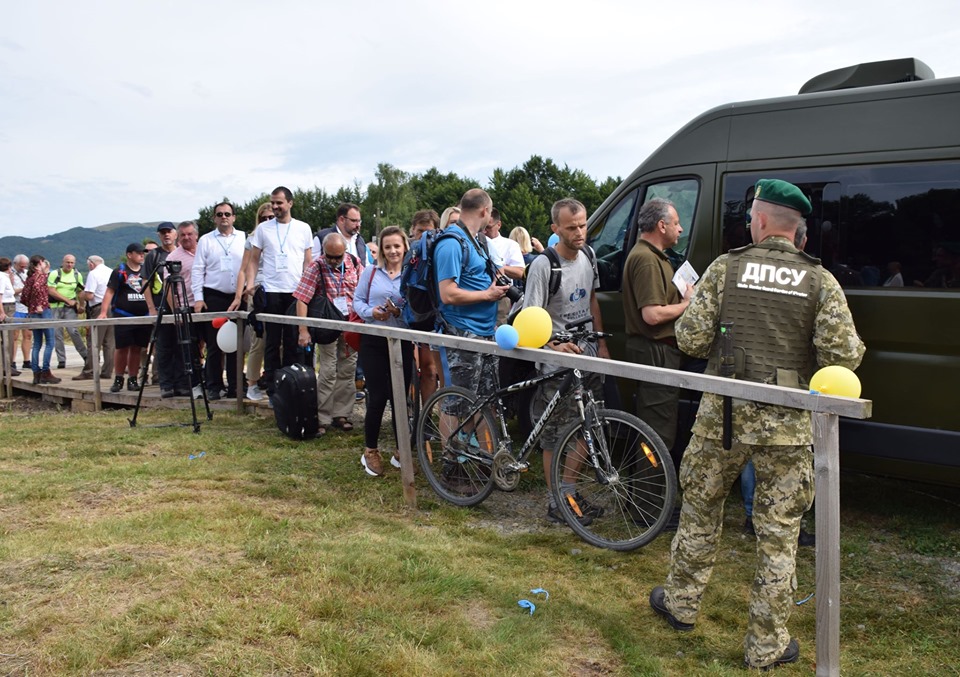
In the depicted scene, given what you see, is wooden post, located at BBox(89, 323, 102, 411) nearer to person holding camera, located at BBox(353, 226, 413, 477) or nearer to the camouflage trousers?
person holding camera, located at BBox(353, 226, 413, 477)

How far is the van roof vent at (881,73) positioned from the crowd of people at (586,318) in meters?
1.70

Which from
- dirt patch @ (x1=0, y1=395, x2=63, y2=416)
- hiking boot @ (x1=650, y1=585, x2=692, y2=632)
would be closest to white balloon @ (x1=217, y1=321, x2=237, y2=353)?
dirt patch @ (x1=0, y1=395, x2=63, y2=416)

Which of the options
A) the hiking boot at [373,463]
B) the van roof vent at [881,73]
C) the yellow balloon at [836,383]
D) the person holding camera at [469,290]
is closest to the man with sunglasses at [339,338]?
the hiking boot at [373,463]

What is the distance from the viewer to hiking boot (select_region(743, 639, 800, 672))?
10.9ft

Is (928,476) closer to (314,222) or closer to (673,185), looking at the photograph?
(673,185)

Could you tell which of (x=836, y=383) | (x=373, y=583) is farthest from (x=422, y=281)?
(x=836, y=383)

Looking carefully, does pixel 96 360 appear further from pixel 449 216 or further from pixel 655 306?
pixel 655 306

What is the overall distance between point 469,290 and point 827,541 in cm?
297

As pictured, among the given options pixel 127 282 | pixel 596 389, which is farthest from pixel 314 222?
pixel 596 389

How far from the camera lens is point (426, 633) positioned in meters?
3.43

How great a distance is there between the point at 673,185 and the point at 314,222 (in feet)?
298

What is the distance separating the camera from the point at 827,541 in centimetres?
295

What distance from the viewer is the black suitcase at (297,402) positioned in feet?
23.4

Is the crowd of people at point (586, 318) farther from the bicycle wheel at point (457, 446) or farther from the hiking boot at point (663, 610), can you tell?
the bicycle wheel at point (457, 446)
